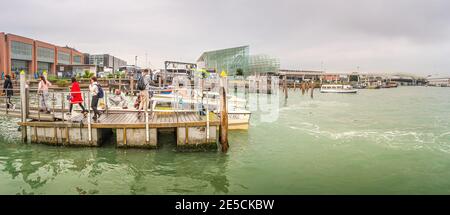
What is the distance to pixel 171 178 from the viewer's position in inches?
425

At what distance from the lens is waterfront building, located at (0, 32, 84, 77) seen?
57.5m

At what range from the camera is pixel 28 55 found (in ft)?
215

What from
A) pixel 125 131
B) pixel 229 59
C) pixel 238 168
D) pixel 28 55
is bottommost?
pixel 238 168

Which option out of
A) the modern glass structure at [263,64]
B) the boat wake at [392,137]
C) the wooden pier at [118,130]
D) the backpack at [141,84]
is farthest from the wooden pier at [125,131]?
the modern glass structure at [263,64]

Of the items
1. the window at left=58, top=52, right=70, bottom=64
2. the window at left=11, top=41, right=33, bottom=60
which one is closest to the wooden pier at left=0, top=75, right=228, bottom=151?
the window at left=11, top=41, right=33, bottom=60

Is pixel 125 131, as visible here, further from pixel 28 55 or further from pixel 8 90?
pixel 28 55

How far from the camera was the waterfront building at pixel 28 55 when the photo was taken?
57.5 meters

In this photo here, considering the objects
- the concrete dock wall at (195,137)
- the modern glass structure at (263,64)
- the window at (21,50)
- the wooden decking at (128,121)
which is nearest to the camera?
the wooden decking at (128,121)

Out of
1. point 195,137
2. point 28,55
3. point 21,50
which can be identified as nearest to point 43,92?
point 195,137

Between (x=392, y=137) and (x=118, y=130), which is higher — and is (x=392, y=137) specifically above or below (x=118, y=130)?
below

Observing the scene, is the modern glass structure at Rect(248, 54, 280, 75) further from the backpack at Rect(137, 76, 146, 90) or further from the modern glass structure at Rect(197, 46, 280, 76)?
the backpack at Rect(137, 76, 146, 90)

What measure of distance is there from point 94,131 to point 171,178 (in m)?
5.10

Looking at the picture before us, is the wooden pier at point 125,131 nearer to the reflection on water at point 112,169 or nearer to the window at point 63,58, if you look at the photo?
the reflection on water at point 112,169
